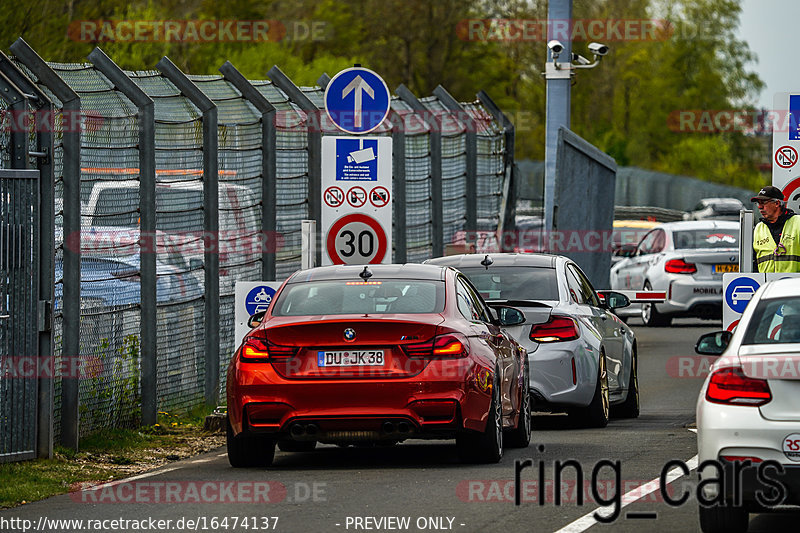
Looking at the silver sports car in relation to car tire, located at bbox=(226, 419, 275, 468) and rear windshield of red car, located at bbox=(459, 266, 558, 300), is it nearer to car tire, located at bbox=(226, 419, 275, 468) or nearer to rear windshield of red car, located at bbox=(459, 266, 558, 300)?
rear windshield of red car, located at bbox=(459, 266, 558, 300)

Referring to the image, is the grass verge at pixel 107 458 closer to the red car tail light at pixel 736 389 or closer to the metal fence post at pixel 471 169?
the red car tail light at pixel 736 389

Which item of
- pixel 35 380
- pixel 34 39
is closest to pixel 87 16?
pixel 34 39

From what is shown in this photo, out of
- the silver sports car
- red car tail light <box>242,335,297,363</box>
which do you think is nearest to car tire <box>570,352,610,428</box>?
the silver sports car

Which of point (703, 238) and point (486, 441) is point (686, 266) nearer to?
point (703, 238)

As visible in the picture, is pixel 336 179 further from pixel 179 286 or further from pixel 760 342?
pixel 760 342

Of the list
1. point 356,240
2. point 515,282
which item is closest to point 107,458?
point 515,282

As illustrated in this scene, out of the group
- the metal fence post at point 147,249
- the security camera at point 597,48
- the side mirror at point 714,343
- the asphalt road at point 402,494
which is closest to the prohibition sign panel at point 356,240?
the metal fence post at point 147,249

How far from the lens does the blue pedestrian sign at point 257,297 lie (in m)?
14.8

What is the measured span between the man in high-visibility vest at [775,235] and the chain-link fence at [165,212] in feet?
15.4

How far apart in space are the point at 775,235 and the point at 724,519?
23.7ft

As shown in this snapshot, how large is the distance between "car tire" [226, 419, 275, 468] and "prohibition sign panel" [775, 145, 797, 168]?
660cm

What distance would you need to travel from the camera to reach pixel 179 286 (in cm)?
1587

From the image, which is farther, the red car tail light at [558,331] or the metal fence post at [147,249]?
the metal fence post at [147,249]

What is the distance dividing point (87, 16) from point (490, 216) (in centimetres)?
2096
